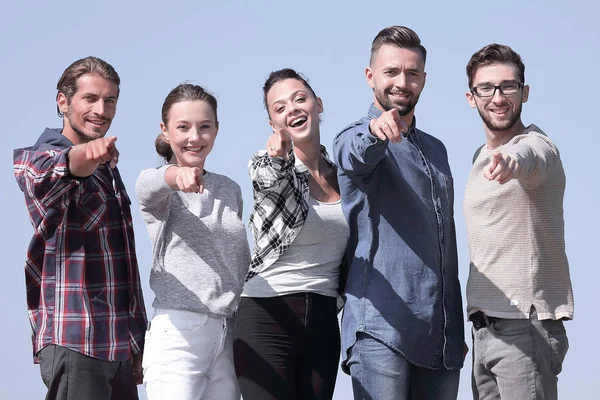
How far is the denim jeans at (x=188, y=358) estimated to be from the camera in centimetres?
464

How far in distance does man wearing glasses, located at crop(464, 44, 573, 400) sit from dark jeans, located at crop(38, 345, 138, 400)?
7.05 ft

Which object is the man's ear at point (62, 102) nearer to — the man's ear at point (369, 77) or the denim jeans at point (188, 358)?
the denim jeans at point (188, 358)

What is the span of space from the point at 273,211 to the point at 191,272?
0.58m

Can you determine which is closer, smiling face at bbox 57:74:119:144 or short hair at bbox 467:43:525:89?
smiling face at bbox 57:74:119:144

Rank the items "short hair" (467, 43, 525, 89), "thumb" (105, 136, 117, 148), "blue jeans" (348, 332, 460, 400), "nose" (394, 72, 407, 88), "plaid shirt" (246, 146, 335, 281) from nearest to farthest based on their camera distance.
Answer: "thumb" (105, 136, 117, 148) → "blue jeans" (348, 332, 460, 400) → "plaid shirt" (246, 146, 335, 281) → "nose" (394, 72, 407, 88) → "short hair" (467, 43, 525, 89)

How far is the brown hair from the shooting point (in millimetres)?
5176

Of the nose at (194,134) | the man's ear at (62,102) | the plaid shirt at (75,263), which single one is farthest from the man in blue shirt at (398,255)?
the man's ear at (62,102)

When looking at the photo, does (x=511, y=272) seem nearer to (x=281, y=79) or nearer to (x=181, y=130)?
(x=281, y=79)

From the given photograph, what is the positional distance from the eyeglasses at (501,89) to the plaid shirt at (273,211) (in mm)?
1358

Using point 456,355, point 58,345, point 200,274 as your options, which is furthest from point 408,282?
point 58,345

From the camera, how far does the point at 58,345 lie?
473 centimetres

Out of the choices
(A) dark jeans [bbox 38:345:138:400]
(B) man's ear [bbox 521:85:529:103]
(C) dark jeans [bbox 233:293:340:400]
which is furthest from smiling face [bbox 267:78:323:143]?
(A) dark jeans [bbox 38:345:138:400]

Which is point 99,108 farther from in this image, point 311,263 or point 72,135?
point 311,263

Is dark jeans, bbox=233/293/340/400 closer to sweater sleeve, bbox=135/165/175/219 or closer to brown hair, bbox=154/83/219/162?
sweater sleeve, bbox=135/165/175/219
